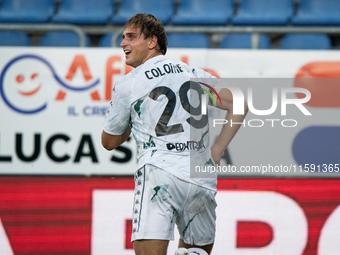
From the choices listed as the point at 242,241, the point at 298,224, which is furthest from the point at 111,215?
the point at 298,224

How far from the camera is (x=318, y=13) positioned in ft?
17.0

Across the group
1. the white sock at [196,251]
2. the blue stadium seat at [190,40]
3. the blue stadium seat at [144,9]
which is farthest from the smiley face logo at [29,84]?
the white sock at [196,251]

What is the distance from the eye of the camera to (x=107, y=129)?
2.29 meters

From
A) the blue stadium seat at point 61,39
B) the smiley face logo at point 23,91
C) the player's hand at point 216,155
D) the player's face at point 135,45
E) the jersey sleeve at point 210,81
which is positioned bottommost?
the player's hand at point 216,155

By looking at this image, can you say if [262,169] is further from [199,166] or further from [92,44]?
[92,44]

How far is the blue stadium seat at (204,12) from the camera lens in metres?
5.10

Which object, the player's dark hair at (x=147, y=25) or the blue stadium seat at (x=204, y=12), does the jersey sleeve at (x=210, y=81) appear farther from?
the blue stadium seat at (x=204, y=12)

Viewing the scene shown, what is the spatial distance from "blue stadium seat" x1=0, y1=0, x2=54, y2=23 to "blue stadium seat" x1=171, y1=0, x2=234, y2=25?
152cm

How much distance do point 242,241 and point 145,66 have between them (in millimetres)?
1992

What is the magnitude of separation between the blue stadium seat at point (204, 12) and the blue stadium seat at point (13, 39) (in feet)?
5.46

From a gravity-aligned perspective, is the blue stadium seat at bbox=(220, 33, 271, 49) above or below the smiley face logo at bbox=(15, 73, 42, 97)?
above

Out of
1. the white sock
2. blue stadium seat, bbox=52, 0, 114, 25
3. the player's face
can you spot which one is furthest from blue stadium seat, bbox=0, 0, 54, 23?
the white sock

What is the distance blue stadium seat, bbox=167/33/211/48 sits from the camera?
472 cm

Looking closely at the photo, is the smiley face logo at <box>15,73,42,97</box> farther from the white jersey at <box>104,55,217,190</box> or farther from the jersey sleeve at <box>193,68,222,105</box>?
the jersey sleeve at <box>193,68,222,105</box>
